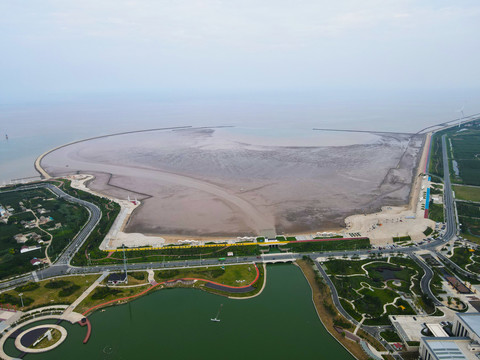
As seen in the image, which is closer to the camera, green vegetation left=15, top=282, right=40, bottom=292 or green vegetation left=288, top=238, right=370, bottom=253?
green vegetation left=15, top=282, right=40, bottom=292

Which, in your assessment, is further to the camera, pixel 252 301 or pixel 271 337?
pixel 252 301

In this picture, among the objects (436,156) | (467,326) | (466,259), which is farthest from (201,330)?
(436,156)

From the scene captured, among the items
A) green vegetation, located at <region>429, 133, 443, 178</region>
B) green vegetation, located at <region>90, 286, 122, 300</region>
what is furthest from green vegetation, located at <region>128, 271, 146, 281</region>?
green vegetation, located at <region>429, 133, 443, 178</region>

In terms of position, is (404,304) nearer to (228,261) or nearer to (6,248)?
(228,261)

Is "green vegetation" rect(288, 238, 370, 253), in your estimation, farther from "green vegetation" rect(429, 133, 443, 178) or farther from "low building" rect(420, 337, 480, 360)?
"green vegetation" rect(429, 133, 443, 178)

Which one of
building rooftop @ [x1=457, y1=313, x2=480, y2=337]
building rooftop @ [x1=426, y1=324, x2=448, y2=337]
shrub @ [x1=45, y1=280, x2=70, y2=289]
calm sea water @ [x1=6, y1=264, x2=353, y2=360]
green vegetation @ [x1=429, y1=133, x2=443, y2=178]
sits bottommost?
calm sea water @ [x1=6, y1=264, x2=353, y2=360]

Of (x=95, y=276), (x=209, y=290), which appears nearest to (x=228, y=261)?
(x=209, y=290)
